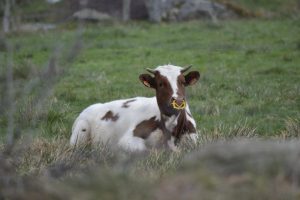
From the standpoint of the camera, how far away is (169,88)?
31.4ft

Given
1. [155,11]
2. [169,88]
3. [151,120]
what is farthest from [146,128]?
[155,11]

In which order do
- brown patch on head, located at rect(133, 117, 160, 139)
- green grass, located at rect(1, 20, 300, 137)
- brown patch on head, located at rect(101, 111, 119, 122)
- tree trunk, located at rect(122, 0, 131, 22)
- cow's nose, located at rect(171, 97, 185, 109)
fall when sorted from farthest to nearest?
tree trunk, located at rect(122, 0, 131, 22) → green grass, located at rect(1, 20, 300, 137) → brown patch on head, located at rect(101, 111, 119, 122) → brown patch on head, located at rect(133, 117, 160, 139) → cow's nose, located at rect(171, 97, 185, 109)

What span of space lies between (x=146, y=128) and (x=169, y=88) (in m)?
0.72

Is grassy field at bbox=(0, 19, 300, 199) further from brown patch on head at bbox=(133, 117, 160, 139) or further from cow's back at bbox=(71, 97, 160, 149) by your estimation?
brown patch on head at bbox=(133, 117, 160, 139)

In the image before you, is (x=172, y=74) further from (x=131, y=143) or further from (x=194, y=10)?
(x=194, y=10)

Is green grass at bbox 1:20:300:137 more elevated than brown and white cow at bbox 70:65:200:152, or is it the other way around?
brown and white cow at bbox 70:65:200:152

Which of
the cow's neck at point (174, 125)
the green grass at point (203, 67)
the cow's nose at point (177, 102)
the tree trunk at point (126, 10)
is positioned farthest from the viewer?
the tree trunk at point (126, 10)

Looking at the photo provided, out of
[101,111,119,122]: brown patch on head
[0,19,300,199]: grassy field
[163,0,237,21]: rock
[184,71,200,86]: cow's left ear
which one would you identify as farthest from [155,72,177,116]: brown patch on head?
[163,0,237,21]: rock

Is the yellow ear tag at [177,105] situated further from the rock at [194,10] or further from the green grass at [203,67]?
the rock at [194,10]

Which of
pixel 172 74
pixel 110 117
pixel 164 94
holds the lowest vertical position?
pixel 110 117

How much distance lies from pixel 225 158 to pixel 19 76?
12465mm

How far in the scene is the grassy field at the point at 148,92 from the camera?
4637mm

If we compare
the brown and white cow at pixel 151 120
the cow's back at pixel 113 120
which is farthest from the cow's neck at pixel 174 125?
the cow's back at pixel 113 120

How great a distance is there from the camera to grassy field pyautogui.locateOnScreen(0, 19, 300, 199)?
4.64 meters
